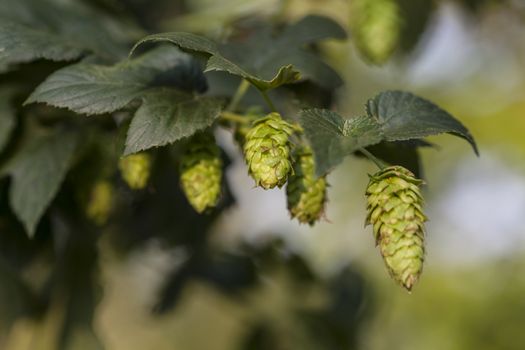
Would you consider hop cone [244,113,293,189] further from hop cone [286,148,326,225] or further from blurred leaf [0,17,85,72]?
blurred leaf [0,17,85,72]

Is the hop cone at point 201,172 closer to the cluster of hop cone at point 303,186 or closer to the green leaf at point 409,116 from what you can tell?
the cluster of hop cone at point 303,186

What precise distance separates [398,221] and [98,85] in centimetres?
36

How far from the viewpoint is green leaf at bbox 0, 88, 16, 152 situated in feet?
3.14

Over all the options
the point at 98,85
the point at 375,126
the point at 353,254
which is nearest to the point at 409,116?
the point at 375,126

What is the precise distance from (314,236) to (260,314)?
2.14 meters

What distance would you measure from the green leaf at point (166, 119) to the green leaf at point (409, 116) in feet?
0.58

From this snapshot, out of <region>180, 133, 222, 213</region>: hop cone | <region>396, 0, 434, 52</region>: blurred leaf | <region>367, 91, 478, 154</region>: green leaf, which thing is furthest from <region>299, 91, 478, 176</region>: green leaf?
<region>396, 0, 434, 52</region>: blurred leaf

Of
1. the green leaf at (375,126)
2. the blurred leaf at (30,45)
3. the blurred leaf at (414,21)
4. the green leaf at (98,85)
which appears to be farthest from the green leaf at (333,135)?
the blurred leaf at (414,21)

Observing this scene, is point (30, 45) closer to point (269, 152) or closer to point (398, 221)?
point (269, 152)

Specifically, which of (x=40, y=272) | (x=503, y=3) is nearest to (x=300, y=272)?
(x=40, y=272)

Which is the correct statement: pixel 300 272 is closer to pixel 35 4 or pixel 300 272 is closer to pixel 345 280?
pixel 345 280

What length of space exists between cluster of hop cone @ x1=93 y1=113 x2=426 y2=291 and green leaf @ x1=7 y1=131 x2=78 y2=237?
0.19 metres

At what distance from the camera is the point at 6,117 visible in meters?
0.97

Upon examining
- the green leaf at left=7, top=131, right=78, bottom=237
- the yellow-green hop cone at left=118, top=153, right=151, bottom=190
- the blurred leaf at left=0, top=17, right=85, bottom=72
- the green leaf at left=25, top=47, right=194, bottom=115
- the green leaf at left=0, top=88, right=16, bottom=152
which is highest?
the blurred leaf at left=0, top=17, right=85, bottom=72
